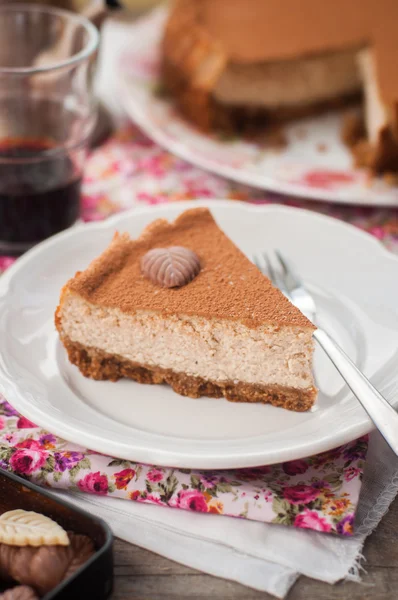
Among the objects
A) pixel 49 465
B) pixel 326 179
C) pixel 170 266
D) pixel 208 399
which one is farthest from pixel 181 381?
pixel 326 179

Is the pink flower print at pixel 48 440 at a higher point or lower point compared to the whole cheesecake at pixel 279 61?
lower

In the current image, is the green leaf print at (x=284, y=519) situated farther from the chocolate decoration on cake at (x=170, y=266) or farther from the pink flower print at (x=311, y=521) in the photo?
the chocolate decoration on cake at (x=170, y=266)

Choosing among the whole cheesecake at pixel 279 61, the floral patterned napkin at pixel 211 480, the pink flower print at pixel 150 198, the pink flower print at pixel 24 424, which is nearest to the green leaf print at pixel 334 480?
the floral patterned napkin at pixel 211 480

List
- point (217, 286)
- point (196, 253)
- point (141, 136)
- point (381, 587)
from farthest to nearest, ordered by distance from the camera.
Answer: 1. point (141, 136)
2. point (196, 253)
3. point (217, 286)
4. point (381, 587)

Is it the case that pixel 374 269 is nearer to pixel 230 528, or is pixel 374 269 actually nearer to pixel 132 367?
pixel 132 367

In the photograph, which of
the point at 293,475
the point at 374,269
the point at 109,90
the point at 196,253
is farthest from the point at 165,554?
the point at 109,90

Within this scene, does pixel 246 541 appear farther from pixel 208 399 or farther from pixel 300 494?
pixel 208 399
